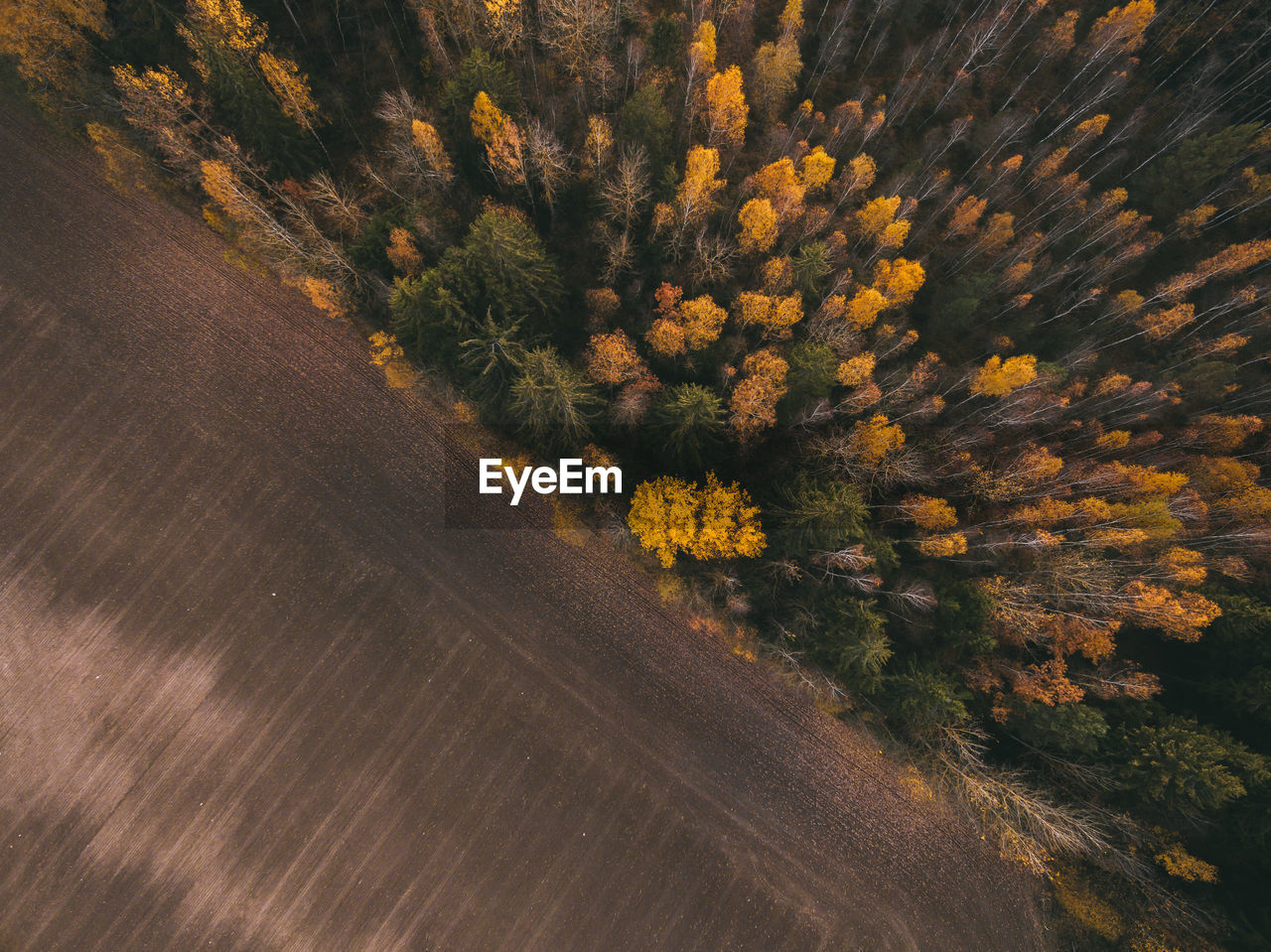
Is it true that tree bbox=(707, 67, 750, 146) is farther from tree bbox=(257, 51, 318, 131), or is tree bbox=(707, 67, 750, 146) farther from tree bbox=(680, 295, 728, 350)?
tree bbox=(257, 51, 318, 131)

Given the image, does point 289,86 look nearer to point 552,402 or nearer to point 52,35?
point 52,35

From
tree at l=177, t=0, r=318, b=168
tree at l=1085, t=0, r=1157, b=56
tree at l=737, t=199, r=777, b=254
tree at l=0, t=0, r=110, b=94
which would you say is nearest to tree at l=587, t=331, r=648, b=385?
tree at l=737, t=199, r=777, b=254

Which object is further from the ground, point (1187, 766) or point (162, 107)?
point (162, 107)

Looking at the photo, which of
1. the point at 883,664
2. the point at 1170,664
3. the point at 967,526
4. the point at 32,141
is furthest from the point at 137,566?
the point at 1170,664

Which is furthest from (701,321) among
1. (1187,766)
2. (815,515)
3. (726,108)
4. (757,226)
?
(1187,766)

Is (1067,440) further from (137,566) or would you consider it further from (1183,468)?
(137,566)

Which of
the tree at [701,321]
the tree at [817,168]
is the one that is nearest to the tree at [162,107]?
the tree at [701,321]

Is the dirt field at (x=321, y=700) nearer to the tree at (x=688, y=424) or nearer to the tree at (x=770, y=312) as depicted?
the tree at (x=688, y=424)
